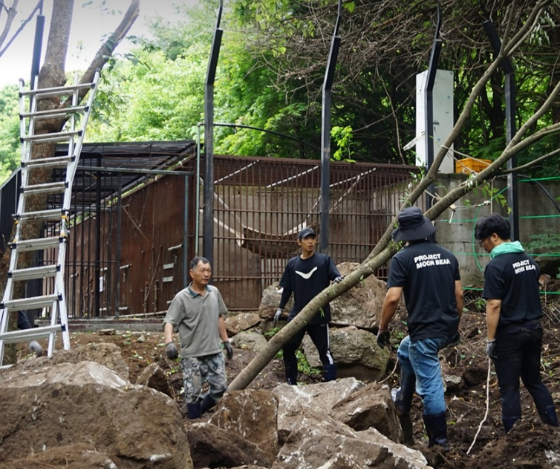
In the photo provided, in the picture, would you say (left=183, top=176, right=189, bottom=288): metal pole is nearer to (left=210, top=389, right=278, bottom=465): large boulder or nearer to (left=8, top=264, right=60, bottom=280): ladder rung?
(left=8, top=264, right=60, bottom=280): ladder rung

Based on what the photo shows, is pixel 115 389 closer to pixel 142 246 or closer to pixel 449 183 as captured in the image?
pixel 449 183

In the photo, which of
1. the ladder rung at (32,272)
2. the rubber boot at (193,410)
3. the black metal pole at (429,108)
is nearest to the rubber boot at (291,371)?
the rubber boot at (193,410)

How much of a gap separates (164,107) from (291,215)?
2440 cm

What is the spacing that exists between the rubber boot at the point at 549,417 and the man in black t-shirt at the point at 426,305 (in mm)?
837

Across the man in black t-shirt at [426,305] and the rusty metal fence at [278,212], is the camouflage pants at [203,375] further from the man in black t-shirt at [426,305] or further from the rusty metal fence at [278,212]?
the rusty metal fence at [278,212]

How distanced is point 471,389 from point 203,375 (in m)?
3.23

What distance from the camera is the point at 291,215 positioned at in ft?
43.8

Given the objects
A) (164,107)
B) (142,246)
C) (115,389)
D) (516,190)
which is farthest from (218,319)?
(164,107)

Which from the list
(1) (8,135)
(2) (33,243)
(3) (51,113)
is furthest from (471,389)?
(1) (8,135)

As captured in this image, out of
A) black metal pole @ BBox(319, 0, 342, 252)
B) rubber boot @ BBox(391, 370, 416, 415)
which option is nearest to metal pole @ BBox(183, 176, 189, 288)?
black metal pole @ BBox(319, 0, 342, 252)

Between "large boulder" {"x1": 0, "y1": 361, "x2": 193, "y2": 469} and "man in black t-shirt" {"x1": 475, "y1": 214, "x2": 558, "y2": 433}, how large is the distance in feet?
9.76

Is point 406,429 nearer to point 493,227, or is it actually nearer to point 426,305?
point 426,305

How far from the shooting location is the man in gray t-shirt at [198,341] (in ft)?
27.9

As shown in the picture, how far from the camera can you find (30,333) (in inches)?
331
